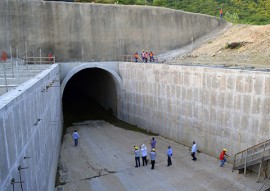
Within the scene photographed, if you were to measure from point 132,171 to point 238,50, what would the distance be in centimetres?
1448

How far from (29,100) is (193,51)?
23451 millimetres

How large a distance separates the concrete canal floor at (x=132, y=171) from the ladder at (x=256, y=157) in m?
0.52

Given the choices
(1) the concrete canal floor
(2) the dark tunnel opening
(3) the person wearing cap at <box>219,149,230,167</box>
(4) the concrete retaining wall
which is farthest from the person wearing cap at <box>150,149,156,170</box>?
(4) the concrete retaining wall

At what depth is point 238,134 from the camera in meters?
13.8

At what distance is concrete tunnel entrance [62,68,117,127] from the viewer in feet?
82.3

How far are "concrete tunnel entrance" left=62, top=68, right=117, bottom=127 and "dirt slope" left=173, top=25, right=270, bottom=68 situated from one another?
25.1 feet

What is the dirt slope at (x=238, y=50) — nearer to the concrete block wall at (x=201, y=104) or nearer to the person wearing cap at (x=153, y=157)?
the concrete block wall at (x=201, y=104)

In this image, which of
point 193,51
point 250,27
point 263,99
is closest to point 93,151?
point 263,99

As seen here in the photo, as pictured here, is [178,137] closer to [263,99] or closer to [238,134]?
[238,134]

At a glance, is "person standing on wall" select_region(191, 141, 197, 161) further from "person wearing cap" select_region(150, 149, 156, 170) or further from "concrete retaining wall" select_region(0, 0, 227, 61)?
"concrete retaining wall" select_region(0, 0, 227, 61)

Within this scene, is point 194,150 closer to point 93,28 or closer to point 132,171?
point 132,171

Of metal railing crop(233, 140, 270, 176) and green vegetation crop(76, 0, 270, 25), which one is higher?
green vegetation crop(76, 0, 270, 25)

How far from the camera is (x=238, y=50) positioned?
2256 centimetres

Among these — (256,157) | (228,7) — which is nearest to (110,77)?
(256,157)
